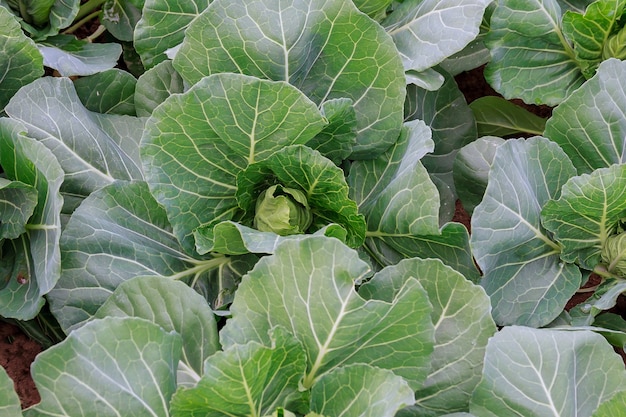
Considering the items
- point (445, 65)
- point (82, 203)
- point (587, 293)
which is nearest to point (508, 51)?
point (445, 65)

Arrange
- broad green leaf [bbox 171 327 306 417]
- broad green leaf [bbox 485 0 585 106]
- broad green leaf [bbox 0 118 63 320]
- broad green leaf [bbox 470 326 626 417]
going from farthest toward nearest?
broad green leaf [bbox 485 0 585 106], broad green leaf [bbox 0 118 63 320], broad green leaf [bbox 470 326 626 417], broad green leaf [bbox 171 327 306 417]

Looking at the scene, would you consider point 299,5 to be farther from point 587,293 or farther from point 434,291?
point 587,293

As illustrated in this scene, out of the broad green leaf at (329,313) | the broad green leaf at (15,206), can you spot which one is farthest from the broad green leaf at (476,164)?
the broad green leaf at (15,206)

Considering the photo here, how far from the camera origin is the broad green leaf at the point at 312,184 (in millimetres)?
970

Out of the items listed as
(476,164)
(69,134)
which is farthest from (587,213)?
(69,134)

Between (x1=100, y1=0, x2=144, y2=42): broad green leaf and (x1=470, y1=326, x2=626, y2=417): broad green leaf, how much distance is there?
0.94m

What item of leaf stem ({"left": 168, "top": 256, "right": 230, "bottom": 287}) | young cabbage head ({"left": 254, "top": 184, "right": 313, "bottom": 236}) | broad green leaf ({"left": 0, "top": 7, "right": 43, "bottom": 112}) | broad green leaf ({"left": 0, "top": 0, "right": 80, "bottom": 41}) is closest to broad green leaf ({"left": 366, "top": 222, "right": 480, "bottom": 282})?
young cabbage head ({"left": 254, "top": 184, "right": 313, "bottom": 236})

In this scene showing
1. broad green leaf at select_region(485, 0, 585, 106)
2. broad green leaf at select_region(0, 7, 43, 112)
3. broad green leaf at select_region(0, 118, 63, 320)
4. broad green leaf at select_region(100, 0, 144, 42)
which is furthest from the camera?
broad green leaf at select_region(100, 0, 144, 42)

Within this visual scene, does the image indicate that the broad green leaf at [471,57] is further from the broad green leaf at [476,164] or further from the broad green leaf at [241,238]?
the broad green leaf at [241,238]

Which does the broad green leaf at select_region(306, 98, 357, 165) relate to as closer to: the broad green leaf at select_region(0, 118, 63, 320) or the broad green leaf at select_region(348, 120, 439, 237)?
the broad green leaf at select_region(348, 120, 439, 237)

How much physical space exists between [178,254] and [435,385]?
43 cm

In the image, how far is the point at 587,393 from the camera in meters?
0.88

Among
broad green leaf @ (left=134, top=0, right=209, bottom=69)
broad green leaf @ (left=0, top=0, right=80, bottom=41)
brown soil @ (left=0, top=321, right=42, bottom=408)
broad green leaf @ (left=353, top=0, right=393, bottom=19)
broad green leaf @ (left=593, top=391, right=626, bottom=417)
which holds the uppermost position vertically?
broad green leaf @ (left=353, top=0, right=393, bottom=19)

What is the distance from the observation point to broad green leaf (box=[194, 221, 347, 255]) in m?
0.92
